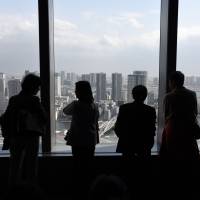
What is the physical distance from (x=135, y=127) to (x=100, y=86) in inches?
32.9

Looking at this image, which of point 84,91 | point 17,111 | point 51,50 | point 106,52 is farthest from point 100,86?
point 17,111

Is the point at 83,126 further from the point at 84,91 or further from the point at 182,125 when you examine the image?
the point at 182,125

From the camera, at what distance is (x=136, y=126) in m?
2.81

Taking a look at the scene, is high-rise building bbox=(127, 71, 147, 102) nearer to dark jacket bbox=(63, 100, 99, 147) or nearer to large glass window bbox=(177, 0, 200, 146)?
large glass window bbox=(177, 0, 200, 146)

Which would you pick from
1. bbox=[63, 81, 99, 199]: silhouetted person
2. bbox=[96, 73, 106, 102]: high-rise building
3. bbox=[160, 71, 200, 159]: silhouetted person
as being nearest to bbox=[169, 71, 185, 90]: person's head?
bbox=[160, 71, 200, 159]: silhouetted person

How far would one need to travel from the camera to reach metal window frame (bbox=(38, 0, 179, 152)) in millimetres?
3246

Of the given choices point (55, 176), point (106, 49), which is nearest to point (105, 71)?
point (106, 49)

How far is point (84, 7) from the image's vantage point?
3.34m

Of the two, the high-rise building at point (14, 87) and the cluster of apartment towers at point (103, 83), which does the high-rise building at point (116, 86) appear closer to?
the cluster of apartment towers at point (103, 83)

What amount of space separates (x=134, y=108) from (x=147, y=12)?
1089 mm

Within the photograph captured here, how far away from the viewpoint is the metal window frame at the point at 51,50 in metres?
3.25

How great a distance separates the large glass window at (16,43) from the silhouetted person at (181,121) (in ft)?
4.34

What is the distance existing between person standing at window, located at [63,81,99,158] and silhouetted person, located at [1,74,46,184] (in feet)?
0.88

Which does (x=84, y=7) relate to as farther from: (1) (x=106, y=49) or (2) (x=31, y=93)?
(2) (x=31, y=93)
